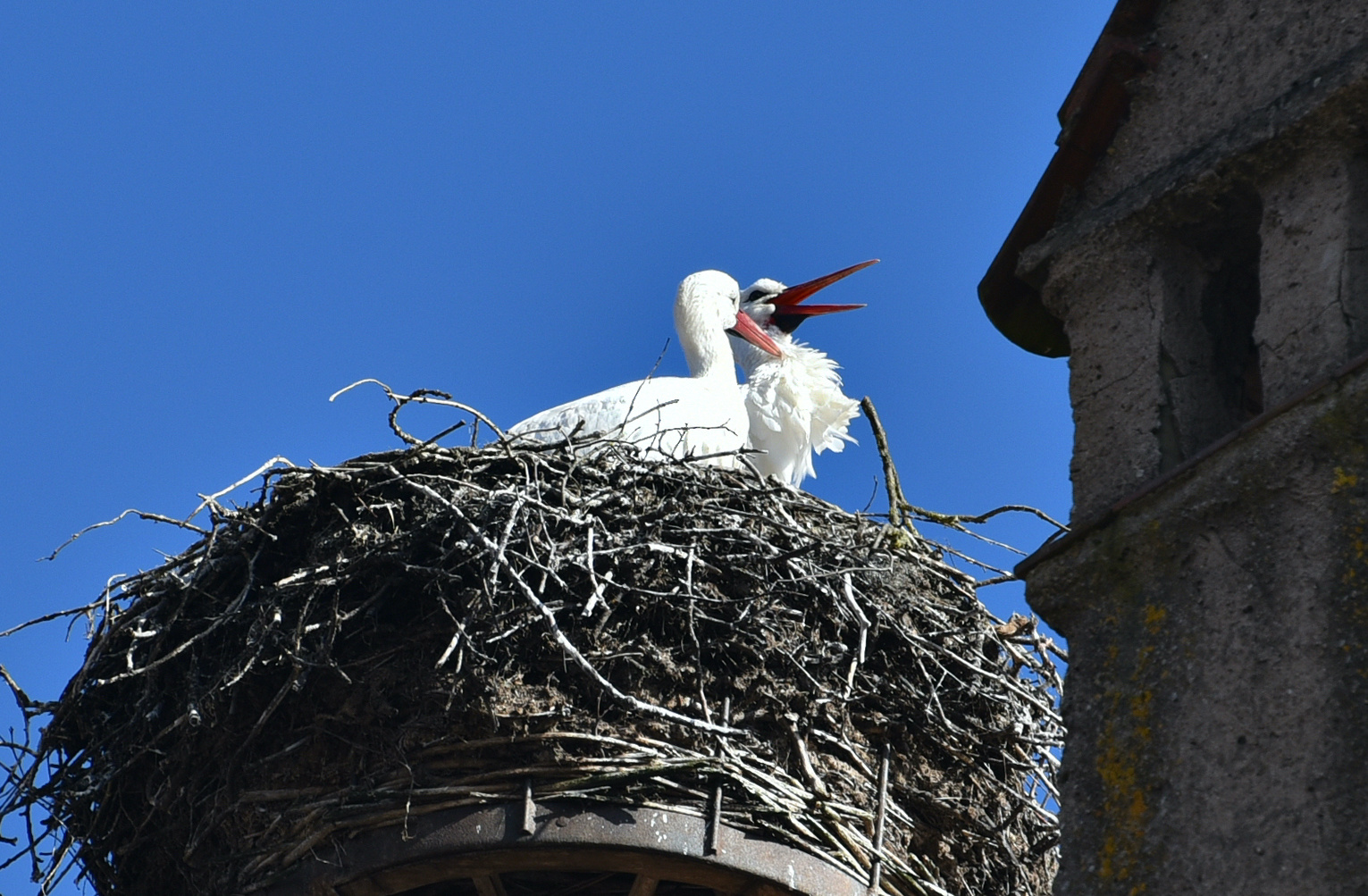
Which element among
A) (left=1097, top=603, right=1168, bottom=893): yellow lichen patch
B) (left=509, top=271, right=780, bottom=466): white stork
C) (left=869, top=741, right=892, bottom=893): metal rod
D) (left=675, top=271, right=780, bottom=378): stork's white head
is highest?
(left=675, top=271, right=780, bottom=378): stork's white head

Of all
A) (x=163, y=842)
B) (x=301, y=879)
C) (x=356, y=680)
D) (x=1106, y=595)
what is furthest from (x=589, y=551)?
(x=1106, y=595)

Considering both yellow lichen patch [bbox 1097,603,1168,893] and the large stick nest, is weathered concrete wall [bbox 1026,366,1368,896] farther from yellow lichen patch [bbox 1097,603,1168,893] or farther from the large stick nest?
the large stick nest

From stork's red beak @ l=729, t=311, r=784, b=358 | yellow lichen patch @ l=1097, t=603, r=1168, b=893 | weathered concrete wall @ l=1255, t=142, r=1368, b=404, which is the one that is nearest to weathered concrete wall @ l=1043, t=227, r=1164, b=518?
weathered concrete wall @ l=1255, t=142, r=1368, b=404

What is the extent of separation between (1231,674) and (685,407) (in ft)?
15.2

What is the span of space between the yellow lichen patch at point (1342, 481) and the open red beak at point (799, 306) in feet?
21.9

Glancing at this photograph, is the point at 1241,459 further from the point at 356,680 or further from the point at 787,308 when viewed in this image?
the point at 787,308

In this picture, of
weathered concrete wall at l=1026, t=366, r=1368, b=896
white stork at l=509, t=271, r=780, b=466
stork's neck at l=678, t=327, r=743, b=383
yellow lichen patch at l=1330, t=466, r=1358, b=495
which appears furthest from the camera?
stork's neck at l=678, t=327, r=743, b=383

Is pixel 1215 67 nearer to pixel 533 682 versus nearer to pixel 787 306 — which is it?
pixel 533 682

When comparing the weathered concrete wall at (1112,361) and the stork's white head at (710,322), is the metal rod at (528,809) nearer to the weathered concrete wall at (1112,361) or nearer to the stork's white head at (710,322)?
the weathered concrete wall at (1112,361)

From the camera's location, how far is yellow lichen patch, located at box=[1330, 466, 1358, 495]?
11.4ft

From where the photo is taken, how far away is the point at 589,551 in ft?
19.0

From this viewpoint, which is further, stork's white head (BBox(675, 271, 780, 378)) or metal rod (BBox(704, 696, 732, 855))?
stork's white head (BBox(675, 271, 780, 378))

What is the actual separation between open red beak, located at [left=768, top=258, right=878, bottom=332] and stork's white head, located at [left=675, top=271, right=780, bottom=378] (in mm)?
269

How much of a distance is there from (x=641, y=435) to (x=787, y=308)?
263 cm
